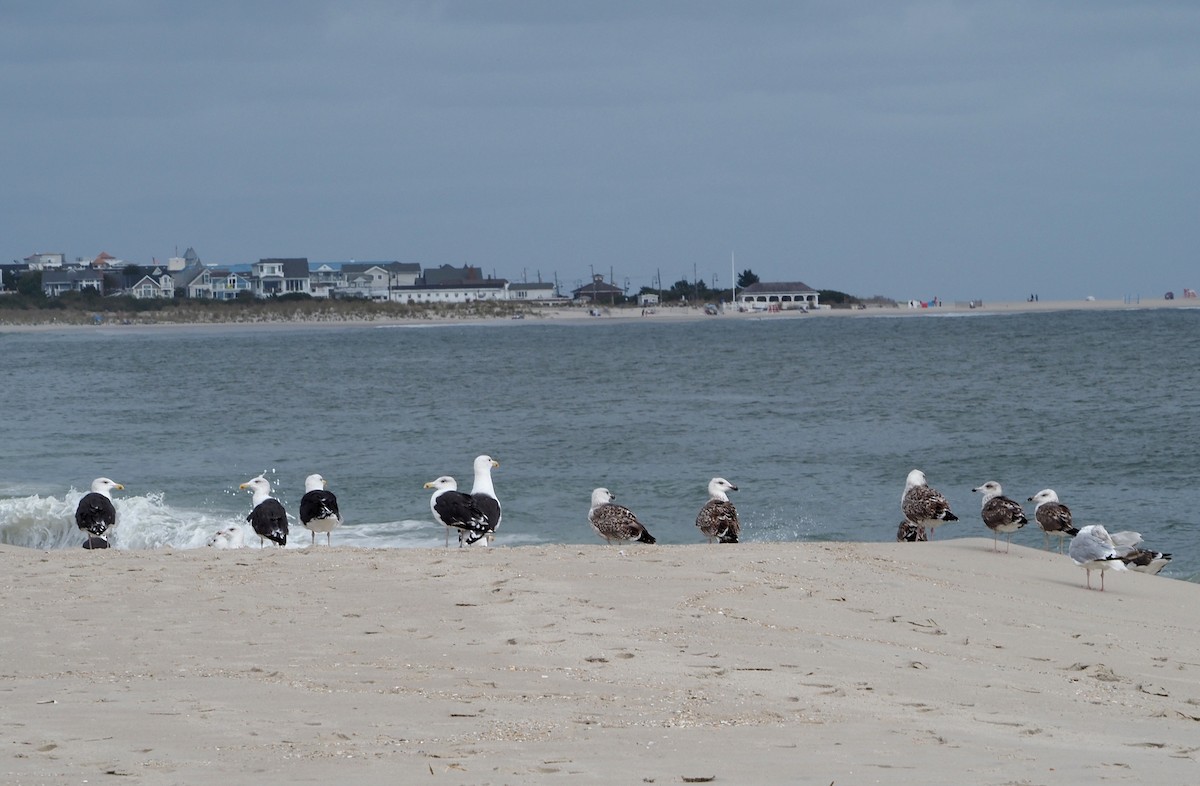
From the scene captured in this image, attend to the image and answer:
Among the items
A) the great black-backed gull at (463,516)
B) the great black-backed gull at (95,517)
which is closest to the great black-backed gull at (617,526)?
the great black-backed gull at (463,516)

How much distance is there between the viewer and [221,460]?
27.3 meters

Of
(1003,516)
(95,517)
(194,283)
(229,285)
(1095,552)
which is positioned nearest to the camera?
(1095,552)

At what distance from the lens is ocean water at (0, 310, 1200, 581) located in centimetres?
1970

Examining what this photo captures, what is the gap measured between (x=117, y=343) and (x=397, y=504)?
72163 millimetres

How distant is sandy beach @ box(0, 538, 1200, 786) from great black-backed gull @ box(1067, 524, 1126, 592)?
317 millimetres

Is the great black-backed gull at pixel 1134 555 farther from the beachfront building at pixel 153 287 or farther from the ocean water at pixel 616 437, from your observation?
the beachfront building at pixel 153 287

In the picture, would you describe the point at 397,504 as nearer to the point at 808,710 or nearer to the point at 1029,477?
the point at 1029,477

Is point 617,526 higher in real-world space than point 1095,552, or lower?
lower

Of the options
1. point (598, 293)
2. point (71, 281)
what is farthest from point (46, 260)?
point (598, 293)

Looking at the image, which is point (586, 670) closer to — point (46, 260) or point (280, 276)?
point (280, 276)

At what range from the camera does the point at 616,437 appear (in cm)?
3077

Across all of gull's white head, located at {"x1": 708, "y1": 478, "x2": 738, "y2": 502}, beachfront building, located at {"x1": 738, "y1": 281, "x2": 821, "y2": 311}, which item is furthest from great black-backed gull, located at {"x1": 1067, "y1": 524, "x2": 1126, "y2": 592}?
Answer: beachfront building, located at {"x1": 738, "y1": 281, "x2": 821, "y2": 311}

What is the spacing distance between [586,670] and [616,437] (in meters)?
23.0

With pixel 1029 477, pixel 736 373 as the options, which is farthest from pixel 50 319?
pixel 1029 477
